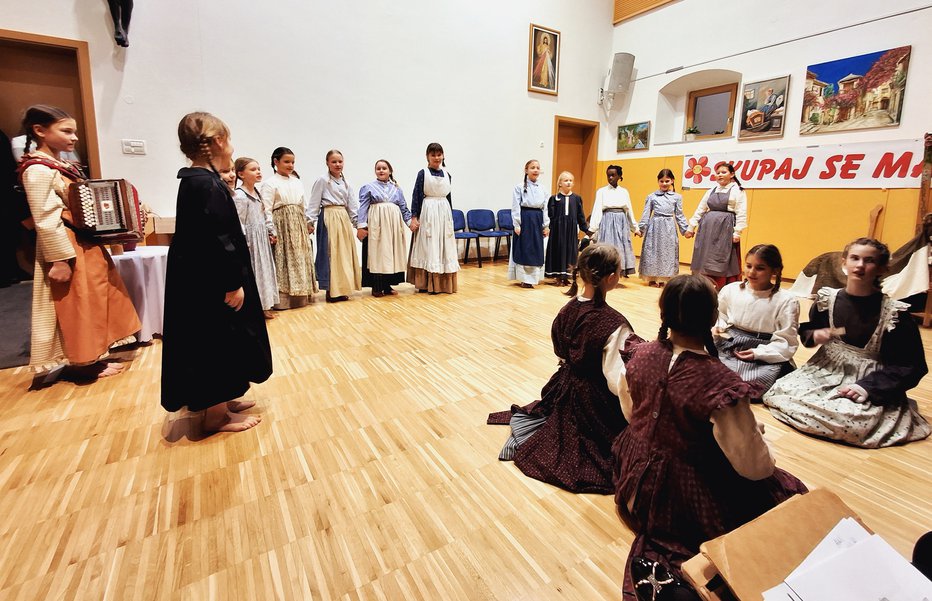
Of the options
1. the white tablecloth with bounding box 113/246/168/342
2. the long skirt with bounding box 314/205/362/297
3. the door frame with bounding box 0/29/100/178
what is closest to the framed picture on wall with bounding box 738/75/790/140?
the long skirt with bounding box 314/205/362/297

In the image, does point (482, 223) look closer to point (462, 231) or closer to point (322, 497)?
point (462, 231)

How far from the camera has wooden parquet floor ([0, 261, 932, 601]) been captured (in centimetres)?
138

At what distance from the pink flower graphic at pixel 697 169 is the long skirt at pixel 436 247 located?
168 inches

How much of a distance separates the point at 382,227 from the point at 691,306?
4153 millimetres

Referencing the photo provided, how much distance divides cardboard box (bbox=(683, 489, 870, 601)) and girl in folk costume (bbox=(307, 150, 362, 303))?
4388 millimetres

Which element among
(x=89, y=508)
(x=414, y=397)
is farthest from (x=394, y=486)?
(x=89, y=508)

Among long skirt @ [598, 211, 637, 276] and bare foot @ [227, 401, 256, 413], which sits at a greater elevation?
long skirt @ [598, 211, 637, 276]

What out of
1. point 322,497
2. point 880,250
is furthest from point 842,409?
point 322,497

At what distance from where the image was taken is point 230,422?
90.5 inches

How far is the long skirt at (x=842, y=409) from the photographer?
2.10 meters

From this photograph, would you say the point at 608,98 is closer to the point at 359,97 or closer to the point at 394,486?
the point at 359,97

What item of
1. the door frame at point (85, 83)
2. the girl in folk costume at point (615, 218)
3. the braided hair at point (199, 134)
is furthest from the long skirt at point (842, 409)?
the door frame at point (85, 83)

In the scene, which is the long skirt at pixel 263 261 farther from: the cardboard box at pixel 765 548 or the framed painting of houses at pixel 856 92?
the framed painting of houses at pixel 856 92

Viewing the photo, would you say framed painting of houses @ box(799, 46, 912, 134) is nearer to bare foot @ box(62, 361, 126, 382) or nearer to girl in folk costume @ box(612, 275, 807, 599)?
girl in folk costume @ box(612, 275, 807, 599)
